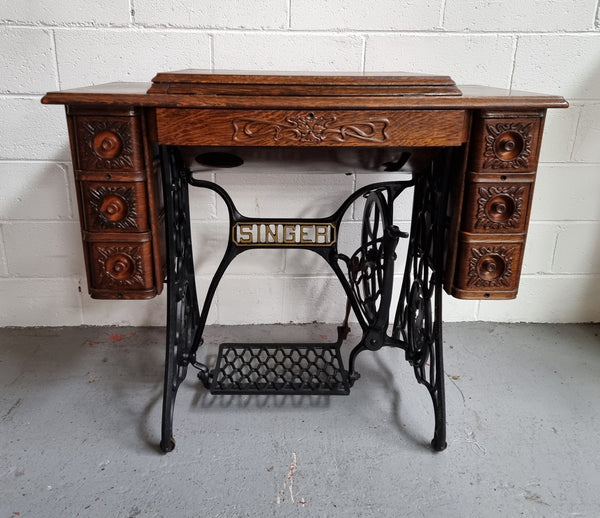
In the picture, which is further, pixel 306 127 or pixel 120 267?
pixel 120 267

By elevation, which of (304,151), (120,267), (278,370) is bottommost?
(278,370)

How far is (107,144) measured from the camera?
1136 millimetres

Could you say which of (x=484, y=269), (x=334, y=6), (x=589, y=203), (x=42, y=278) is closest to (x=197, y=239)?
(x=42, y=278)

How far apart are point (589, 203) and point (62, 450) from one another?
207 centimetres

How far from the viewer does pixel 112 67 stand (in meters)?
1.76

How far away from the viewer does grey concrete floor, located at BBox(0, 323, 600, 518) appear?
1.22m

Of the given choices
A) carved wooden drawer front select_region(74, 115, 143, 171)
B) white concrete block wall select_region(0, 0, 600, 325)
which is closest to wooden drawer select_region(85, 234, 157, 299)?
carved wooden drawer front select_region(74, 115, 143, 171)

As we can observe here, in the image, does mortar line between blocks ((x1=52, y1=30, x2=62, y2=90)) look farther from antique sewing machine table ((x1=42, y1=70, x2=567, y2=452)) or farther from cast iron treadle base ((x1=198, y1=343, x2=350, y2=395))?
cast iron treadle base ((x1=198, y1=343, x2=350, y2=395))

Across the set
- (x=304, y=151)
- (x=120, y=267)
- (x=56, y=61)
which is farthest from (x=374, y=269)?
(x=56, y=61)

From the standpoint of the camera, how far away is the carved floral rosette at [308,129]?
44.6 inches

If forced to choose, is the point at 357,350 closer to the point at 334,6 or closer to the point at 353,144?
the point at 353,144

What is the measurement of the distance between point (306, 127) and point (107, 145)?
1.50 ft

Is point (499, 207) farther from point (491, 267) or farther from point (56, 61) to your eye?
point (56, 61)

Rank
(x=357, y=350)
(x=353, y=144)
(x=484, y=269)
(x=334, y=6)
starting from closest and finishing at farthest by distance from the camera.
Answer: (x=353, y=144)
(x=484, y=269)
(x=357, y=350)
(x=334, y=6)
